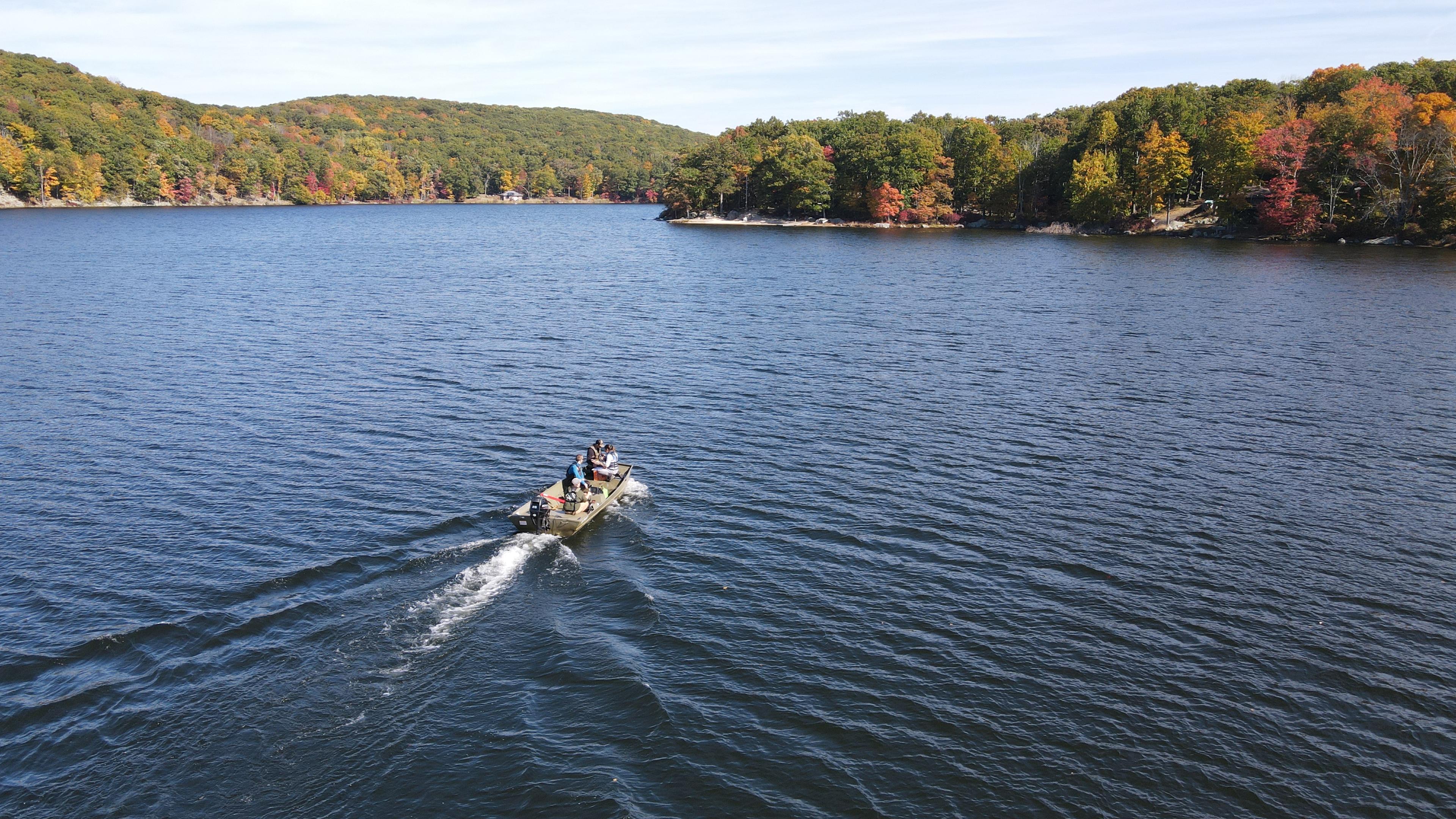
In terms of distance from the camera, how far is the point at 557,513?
28.2m

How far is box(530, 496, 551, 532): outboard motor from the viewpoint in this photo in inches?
1090

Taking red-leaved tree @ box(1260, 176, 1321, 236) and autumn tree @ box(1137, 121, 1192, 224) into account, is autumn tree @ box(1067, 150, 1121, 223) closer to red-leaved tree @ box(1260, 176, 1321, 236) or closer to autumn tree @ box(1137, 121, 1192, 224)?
autumn tree @ box(1137, 121, 1192, 224)

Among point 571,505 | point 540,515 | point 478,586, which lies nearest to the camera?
point 478,586

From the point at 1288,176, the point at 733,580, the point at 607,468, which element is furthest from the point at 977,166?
the point at 733,580

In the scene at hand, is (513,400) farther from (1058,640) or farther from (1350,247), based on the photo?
(1350,247)

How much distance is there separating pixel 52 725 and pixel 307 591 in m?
6.43

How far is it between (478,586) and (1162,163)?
5733 inches

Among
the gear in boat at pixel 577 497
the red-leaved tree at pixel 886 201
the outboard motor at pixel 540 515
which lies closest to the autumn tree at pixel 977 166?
the red-leaved tree at pixel 886 201

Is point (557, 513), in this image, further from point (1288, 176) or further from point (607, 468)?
point (1288, 176)

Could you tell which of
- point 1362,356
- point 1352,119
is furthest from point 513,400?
point 1352,119

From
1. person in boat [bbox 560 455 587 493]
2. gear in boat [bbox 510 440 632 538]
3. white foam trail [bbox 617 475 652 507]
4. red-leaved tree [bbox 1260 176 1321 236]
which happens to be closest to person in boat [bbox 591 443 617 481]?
gear in boat [bbox 510 440 632 538]

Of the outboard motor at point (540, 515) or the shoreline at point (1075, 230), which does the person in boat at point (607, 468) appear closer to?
the outboard motor at point (540, 515)

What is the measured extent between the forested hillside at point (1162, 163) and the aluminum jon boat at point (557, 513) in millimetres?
126596

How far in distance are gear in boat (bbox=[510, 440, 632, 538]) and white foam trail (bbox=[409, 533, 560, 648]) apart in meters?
0.48
